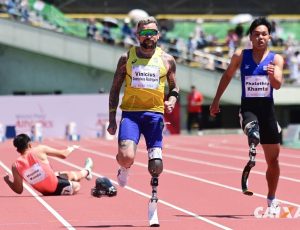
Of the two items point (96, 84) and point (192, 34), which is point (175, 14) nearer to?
point (192, 34)

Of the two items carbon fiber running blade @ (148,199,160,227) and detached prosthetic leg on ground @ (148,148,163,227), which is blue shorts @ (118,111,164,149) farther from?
carbon fiber running blade @ (148,199,160,227)

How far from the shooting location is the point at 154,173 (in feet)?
34.5

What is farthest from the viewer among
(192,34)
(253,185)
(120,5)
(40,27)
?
(120,5)

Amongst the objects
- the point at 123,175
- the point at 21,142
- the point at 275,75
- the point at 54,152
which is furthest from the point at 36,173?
the point at 275,75

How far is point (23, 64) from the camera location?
3994 cm

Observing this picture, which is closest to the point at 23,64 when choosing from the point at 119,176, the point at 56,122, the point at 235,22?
the point at 56,122

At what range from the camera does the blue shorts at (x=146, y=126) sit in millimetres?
10656

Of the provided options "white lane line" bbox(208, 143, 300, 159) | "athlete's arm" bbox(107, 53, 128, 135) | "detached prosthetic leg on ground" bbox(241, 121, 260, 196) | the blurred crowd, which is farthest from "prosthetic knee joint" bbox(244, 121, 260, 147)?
the blurred crowd

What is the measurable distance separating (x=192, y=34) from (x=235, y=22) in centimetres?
187

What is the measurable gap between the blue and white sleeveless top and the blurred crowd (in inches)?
1090

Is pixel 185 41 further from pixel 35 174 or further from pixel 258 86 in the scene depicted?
pixel 258 86

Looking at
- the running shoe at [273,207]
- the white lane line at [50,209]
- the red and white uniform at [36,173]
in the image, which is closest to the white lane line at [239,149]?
the white lane line at [50,209]

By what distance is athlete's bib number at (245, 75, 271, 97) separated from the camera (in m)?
11.1

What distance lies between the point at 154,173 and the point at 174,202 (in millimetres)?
2683
